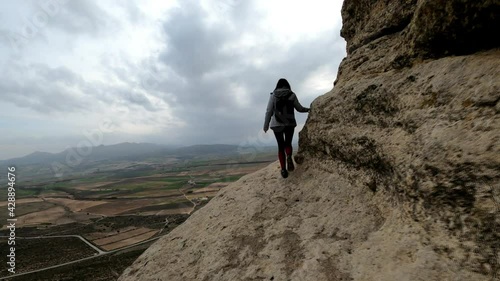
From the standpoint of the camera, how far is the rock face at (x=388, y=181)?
14.8 ft

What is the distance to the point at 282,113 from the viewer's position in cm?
926

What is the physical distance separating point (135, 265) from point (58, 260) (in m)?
58.4

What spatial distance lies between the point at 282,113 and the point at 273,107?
0.35 metres

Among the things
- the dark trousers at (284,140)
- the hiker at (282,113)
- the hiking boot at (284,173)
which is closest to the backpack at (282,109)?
the hiker at (282,113)

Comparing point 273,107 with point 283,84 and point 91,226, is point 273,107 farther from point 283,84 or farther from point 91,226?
point 91,226

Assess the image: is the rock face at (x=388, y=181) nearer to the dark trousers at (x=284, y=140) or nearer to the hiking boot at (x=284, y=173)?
the hiking boot at (x=284, y=173)

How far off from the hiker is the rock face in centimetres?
84

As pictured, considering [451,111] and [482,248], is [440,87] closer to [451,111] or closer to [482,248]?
[451,111]

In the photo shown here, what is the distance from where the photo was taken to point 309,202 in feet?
26.6

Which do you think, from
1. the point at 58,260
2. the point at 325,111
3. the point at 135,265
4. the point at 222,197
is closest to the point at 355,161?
the point at 325,111

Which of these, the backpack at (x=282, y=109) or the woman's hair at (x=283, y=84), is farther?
the woman's hair at (x=283, y=84)

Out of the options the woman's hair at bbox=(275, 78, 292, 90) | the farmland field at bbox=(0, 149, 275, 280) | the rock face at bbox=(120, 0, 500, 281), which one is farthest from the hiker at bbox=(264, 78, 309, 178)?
the farmland field at bbox=(0, 149, 275, 280)

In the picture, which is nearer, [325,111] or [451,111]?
[451,111]

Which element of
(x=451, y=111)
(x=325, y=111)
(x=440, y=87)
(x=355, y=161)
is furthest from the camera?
(x=325, y=111)
